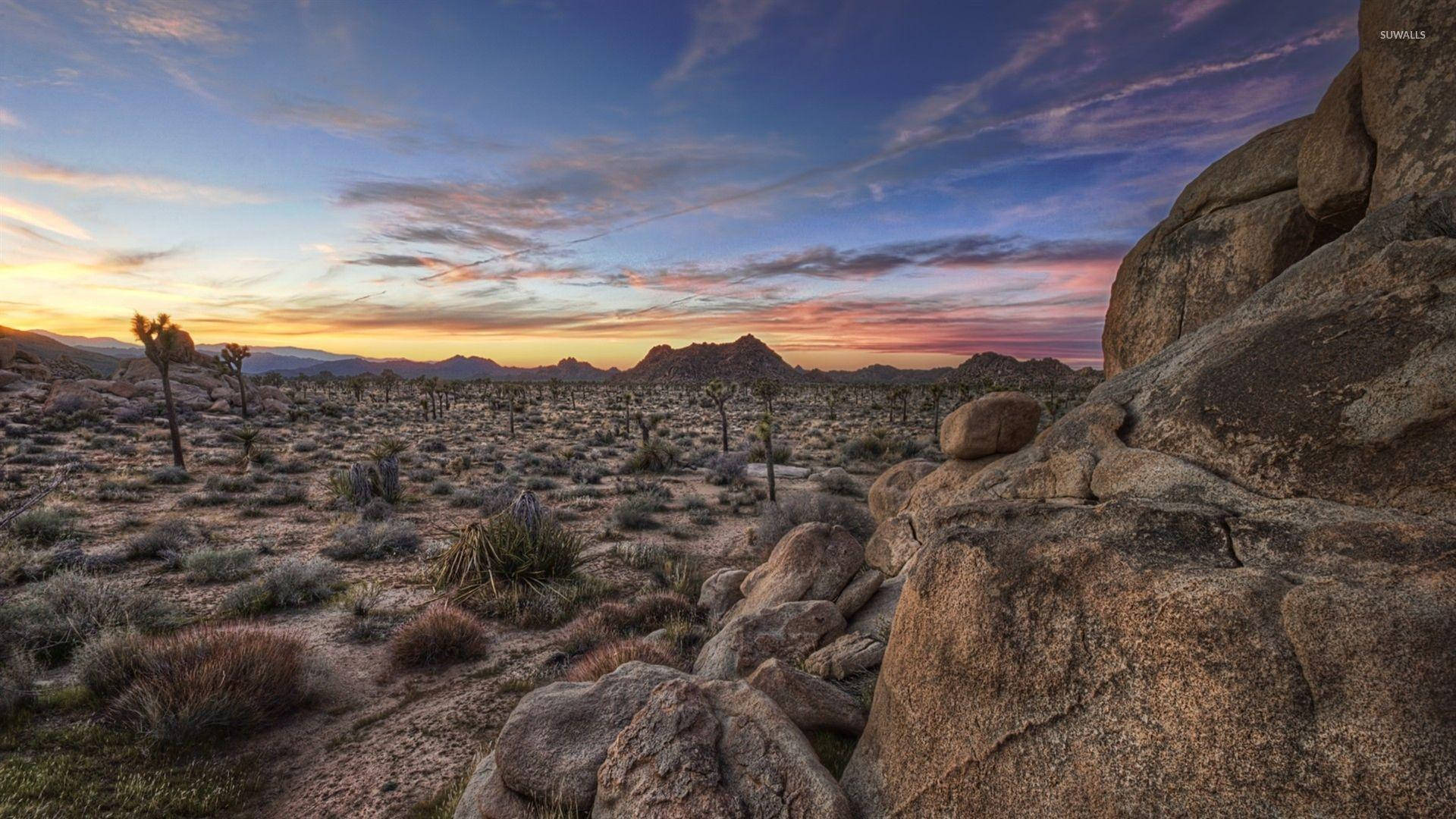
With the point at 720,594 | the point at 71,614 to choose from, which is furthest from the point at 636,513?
the point at 71,614

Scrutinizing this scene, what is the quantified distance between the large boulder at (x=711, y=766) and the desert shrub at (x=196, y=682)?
4.88m

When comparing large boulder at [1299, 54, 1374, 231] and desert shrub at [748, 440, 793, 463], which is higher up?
large boulder at [1299, 54, 1374, 231]

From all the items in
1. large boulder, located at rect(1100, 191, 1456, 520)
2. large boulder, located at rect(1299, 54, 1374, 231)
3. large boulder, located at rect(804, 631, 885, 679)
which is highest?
large boulder, located at rect(1299, 54, 1374, 231)

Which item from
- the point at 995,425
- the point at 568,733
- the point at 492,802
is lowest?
the point at 492,802

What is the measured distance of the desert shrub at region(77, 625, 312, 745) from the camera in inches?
219

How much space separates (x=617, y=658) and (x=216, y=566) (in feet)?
29.7

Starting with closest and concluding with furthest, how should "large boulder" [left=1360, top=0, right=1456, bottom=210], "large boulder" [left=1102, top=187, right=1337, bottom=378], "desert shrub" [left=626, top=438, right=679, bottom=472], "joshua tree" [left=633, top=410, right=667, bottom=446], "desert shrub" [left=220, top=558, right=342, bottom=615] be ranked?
1. "large boulder" [left=1360, top=0, right=1456, bottom=210]
2. "large boulder" [left=1102, top=187, right=1337, bottom=378]
3. "desert shrub" [left=220, top=558, right=342, bottom=615]
4. "desert shrub" [left=626, top=438, right=679, bottom=472]
5. "joshua tree" [left=633, top=410, right=667, bottom=446]

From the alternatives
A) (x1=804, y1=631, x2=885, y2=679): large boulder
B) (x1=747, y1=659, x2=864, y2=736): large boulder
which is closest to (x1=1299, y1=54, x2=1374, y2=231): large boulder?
(x1=804, y1=631, x2=885, y2=679): large boulder

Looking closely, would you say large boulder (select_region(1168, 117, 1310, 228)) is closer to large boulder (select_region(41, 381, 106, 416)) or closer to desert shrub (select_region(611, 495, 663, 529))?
desert shrub (select_region(611, 495, 663, 529))

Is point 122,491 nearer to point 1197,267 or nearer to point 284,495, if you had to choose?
point 284,495

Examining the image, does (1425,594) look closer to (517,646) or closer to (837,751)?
(837,751)

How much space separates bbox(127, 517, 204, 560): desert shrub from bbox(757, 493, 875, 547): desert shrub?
40.1ft

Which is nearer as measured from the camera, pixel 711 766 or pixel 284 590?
pixel 711 766

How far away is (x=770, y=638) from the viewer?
6125 millimetres
